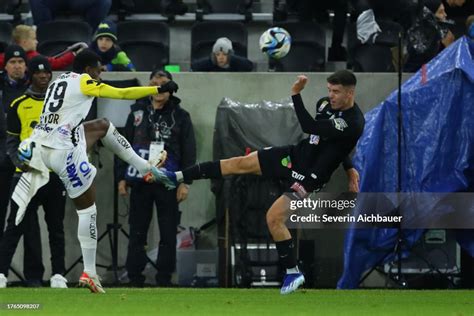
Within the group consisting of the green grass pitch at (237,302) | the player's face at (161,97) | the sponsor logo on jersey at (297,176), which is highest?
the player's face at (161,97)

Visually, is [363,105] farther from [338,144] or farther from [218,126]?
[338,144]

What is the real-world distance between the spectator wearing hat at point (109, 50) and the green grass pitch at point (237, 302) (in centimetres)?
403

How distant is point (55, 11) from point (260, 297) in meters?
7.18

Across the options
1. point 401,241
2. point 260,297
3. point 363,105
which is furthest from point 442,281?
point 260,297

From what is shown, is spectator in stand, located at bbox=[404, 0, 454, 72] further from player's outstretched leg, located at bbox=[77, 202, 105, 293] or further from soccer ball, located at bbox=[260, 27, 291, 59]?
player's outstretched leg, located at bbox=[77, 202, 105, 293]

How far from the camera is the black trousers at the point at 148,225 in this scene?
15.4 meters

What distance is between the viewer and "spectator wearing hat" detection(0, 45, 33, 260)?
1539cm

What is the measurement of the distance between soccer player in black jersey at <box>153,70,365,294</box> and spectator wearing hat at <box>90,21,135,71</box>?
12.7 feet

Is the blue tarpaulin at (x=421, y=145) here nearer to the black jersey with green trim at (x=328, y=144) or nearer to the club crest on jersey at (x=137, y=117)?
the black jersey with green trim at (x=328, y=144)

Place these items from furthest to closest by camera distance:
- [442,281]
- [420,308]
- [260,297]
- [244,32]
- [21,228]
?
[244,32], [442,281], [21,228], [260,297], [420,308]

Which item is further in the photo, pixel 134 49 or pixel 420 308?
pixel 134 49

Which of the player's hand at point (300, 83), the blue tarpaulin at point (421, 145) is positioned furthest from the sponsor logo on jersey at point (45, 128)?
the blue tarpaulin at point (421, 145)

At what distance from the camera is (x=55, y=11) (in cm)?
1828

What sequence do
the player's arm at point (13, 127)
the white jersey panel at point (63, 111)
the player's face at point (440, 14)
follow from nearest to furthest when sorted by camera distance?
the white jersey panel at point (63, 111), the player's arm at point (13, 127), the player's face at point (440, 14)
